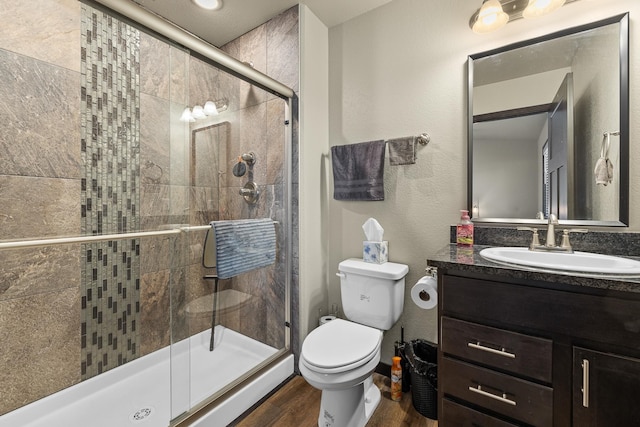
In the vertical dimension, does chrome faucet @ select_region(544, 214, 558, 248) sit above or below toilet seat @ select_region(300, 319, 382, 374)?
above

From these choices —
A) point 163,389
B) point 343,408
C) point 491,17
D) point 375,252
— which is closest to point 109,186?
point 163,389

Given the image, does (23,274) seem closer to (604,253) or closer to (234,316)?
(234,316)

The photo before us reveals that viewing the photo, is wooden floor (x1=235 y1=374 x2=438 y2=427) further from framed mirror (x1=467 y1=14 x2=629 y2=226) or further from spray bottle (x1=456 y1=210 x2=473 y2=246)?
framed mirror (x1=467 y1=14 x2=629 y2=226)

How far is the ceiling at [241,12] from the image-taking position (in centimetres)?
177

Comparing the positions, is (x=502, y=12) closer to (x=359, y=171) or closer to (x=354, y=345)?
(x=359, y=171)

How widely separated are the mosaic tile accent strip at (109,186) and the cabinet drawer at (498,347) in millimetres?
1821

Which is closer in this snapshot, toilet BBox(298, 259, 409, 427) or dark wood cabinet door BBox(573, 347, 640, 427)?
dark wood cabinet door BBox(573, 347, 640, 427)

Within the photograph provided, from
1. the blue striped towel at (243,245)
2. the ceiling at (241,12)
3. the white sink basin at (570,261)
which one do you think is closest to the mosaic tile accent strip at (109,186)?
the ceiling at (241,12)

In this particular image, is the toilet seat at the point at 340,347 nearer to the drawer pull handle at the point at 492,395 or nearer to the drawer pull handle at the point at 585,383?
the drawer pull handle at the point at 492,395

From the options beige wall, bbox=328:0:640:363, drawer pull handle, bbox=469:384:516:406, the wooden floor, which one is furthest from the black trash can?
drawer pull handle, bbox=469:384:516:406

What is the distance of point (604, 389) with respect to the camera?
84cm

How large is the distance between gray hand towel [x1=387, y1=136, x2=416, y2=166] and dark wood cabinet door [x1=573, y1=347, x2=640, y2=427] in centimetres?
114

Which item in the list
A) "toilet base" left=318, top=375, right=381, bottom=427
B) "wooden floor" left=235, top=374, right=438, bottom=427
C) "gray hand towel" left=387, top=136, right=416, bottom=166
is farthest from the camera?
"gray hand towel" left=387, top=136, right=416, bottom=166

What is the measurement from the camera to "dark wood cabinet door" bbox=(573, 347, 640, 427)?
2.67 ft
